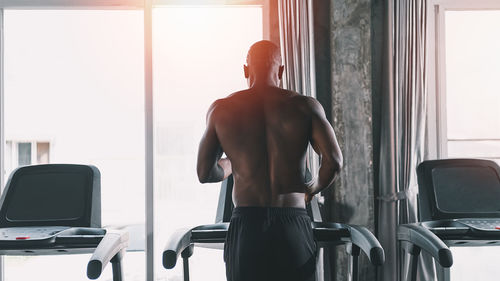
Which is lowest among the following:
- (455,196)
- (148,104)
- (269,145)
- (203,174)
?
(455,196)

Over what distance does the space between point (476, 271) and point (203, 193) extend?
2247 mm

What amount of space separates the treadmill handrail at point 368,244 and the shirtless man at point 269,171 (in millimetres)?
355

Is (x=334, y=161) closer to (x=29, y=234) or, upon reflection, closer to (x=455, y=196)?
(x=455, y=196)

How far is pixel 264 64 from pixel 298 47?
133 cm

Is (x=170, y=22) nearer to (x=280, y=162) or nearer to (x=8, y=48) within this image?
(x=8, y=48)

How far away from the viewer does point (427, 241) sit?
2186 millimetres

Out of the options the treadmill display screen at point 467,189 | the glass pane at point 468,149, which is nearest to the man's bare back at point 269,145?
the treadmill display screen at point 467,189

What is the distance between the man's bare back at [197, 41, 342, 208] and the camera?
168cm

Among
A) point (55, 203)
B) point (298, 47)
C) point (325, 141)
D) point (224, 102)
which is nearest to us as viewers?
point (325, 141)

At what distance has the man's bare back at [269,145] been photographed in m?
1.68

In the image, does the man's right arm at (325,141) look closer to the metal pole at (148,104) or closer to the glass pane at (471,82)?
the metal pole at (148,104)

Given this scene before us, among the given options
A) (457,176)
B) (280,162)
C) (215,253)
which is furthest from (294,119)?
(215,253)

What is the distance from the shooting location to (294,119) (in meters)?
1.68

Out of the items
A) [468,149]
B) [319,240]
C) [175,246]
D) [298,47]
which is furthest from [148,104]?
[468,149]
